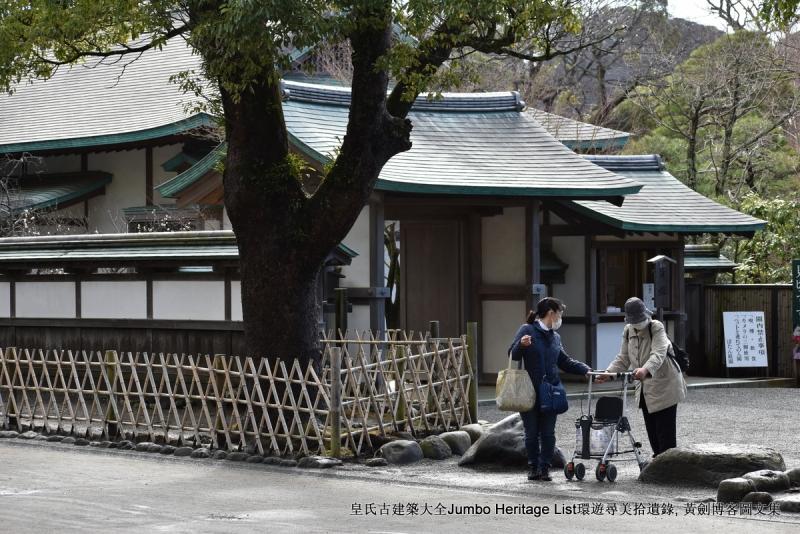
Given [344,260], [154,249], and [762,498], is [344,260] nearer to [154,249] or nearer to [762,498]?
[154,249]

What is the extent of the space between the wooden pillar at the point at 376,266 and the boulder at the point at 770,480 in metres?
8.16

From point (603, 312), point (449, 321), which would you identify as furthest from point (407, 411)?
point (603, 312)

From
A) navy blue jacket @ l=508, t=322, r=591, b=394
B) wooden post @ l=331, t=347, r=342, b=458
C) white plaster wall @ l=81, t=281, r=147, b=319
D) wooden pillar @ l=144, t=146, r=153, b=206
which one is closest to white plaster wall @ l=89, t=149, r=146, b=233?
wooden pillar @ l=144, t=146, r=153, b=206

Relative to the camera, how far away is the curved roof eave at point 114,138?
24.6m

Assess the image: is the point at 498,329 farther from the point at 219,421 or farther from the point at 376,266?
the point at 219,421

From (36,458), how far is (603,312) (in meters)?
11.3

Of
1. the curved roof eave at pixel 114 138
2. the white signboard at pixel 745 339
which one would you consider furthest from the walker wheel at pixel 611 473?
the curved roof eave at pixel 114 138

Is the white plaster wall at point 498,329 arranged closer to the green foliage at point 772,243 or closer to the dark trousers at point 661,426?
the dark trousers at point 661,426

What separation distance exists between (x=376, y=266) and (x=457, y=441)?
485 centimetres

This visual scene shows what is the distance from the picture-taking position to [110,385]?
1467cm

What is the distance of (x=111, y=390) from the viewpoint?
1459cm

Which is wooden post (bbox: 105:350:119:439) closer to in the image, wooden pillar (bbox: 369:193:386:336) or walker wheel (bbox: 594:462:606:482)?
wooden pillar (bbox: 369:193:386:336)

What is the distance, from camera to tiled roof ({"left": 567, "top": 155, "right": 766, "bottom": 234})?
69.1 ft

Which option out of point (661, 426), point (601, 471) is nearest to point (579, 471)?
point (601, 471)
